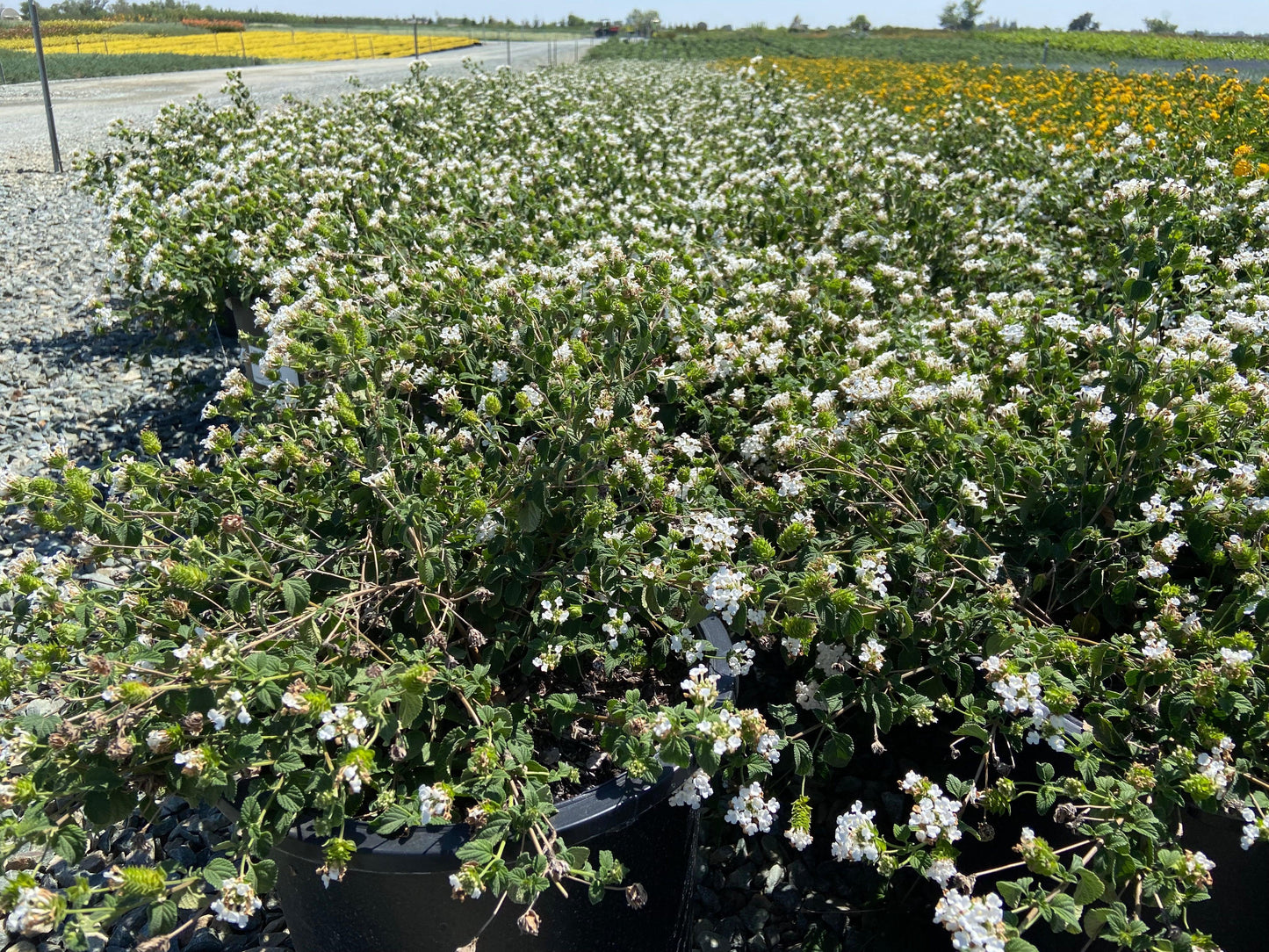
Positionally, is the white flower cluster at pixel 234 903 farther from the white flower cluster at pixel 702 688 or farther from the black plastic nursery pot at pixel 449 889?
the white flower cluster at pixel 702 688

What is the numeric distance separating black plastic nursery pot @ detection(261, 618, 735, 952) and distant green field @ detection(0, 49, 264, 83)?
21.9 m

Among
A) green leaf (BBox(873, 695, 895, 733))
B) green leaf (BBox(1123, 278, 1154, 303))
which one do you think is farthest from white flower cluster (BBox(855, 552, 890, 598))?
green leaf (BBox(1123, 278, 1154, 303))

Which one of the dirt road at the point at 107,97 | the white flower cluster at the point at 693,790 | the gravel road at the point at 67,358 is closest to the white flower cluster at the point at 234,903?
the white flower cluster at the point at 693,790

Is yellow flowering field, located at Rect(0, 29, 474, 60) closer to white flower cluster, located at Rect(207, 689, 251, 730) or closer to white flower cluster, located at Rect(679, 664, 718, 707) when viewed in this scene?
white flower cluster, located at Rect(207, 689, 251, 730)

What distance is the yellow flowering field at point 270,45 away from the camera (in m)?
27.0

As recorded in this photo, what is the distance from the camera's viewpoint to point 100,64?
25969 mm

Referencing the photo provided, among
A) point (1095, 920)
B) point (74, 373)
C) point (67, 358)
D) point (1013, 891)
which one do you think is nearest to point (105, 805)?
point (1013, 891)

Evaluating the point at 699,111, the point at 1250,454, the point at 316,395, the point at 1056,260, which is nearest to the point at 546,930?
the point at 316,395

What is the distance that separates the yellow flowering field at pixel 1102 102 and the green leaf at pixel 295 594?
191 inches

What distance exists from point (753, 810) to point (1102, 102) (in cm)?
825

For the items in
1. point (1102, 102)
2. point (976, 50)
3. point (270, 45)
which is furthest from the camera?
point (270, 45)

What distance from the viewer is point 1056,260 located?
3840 mm

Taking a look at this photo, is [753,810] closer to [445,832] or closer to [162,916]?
[445,832]

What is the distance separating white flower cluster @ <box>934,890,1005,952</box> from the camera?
1.30m
